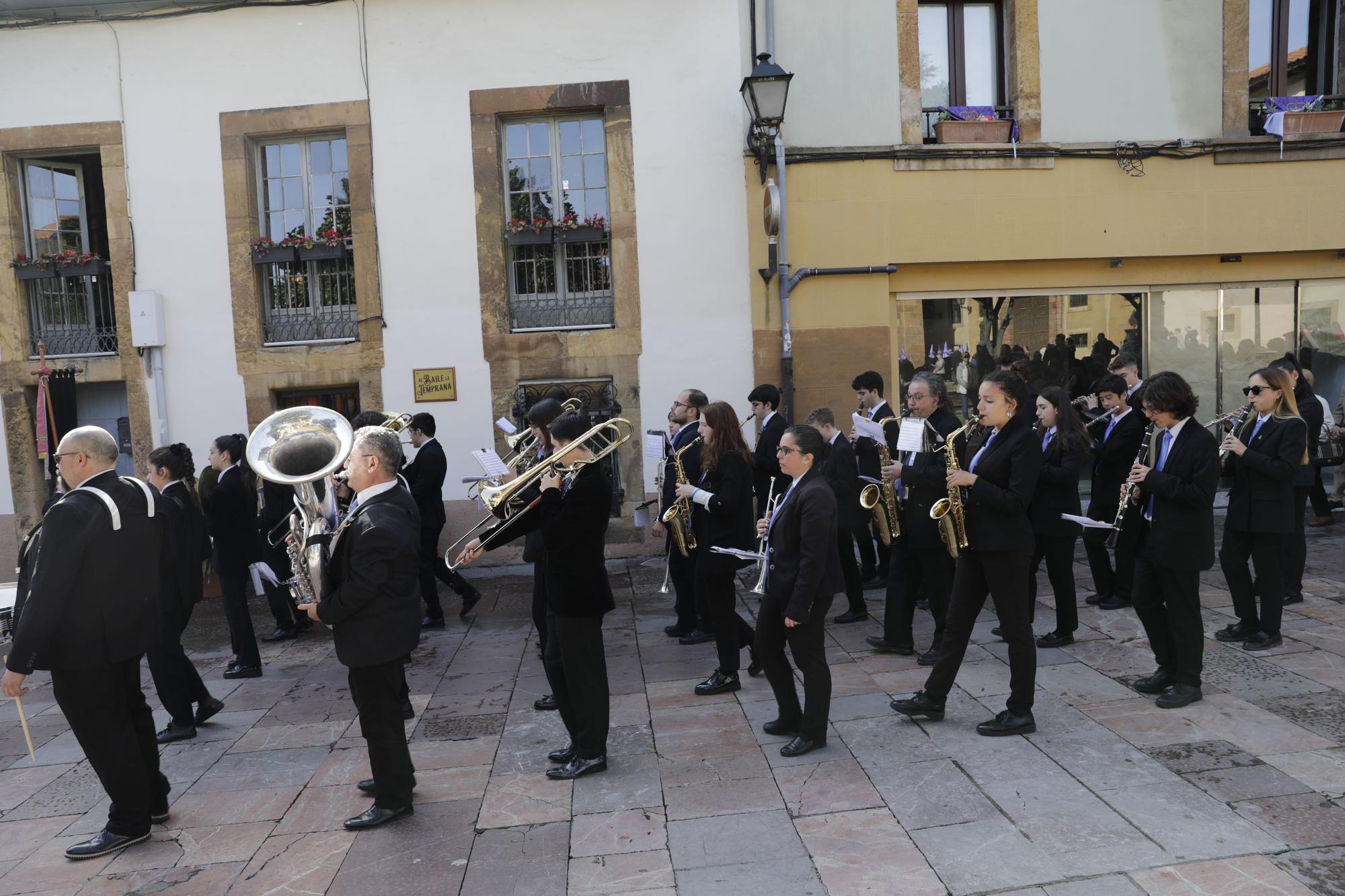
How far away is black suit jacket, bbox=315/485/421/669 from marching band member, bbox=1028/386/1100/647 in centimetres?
413

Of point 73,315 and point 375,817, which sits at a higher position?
point 73,315

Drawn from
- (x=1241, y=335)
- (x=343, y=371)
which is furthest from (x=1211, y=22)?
(x=343, y=371)

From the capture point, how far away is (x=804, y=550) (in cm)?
469

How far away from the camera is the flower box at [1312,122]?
10.5 meters

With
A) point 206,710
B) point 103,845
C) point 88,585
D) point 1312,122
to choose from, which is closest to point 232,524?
point 206,710

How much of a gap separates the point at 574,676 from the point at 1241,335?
32.7 feet

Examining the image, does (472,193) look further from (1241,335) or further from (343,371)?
(1241,335)

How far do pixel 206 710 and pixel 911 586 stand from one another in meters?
4.62

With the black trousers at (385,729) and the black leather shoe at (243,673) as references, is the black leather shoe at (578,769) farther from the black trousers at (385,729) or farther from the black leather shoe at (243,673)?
the black leather shoe at (243,673)

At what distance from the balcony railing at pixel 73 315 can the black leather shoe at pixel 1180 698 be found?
37.1 ft

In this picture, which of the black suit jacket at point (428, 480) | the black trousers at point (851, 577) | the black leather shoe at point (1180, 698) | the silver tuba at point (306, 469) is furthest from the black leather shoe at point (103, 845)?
→ the black leather shoe at point (1180, 698)

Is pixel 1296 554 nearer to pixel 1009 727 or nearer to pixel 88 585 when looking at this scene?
pixel 1009 727

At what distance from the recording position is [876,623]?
7344mm

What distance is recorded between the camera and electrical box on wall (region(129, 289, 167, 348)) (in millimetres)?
10461
